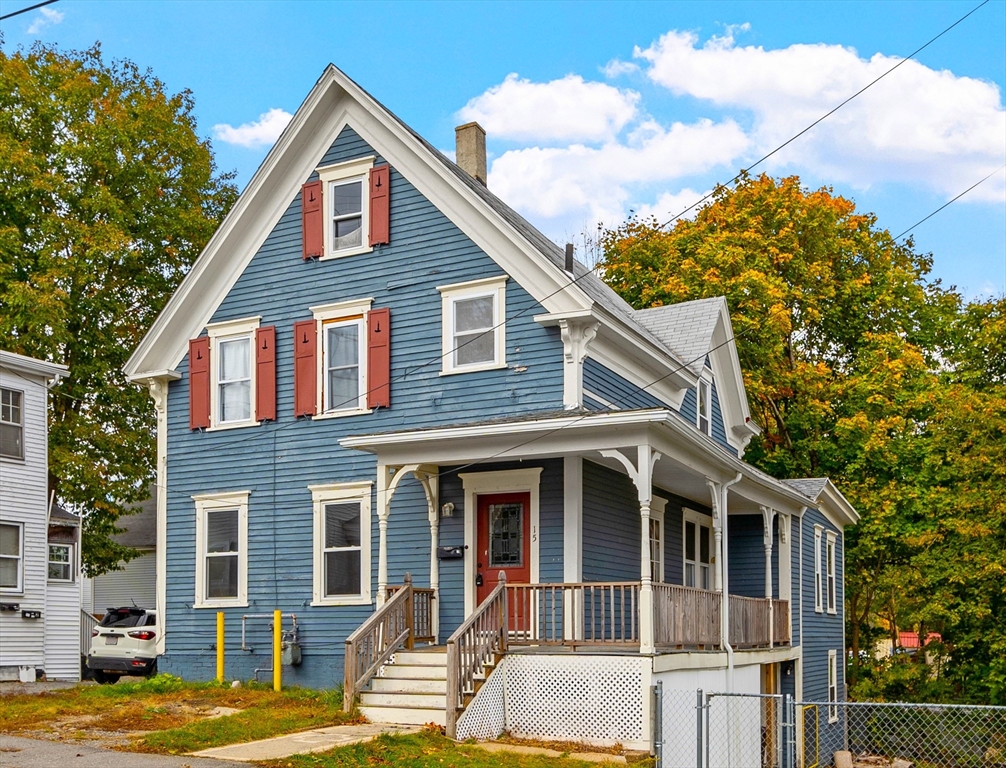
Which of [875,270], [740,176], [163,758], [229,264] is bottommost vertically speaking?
[163,758]

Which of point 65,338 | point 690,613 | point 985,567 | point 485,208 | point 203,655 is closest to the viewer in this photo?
point 690,613

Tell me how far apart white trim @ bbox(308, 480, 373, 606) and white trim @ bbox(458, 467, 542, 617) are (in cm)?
191

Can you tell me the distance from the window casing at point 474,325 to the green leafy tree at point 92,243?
15.5 meters

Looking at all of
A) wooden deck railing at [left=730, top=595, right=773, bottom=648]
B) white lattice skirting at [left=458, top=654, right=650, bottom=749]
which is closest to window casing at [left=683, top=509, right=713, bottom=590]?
wooden deck railing at [left=730, top=595, right=773, bottom=648]

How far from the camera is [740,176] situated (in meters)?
37.2

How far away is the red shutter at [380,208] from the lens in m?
19.9

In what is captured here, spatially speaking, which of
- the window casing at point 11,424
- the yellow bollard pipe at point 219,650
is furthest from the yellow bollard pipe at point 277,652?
the window casing at point 11,424

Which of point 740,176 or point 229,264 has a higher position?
point 740,176

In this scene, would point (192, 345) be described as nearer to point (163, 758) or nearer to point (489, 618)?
point (489, 618)

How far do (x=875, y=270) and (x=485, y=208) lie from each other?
21.8 meters

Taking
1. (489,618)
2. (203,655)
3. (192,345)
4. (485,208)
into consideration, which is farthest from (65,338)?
(489,618)

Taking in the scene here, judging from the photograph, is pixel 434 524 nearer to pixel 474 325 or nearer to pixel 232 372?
pixel 474 325

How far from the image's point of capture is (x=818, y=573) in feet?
88.8

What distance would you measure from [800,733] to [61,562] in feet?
55.2
